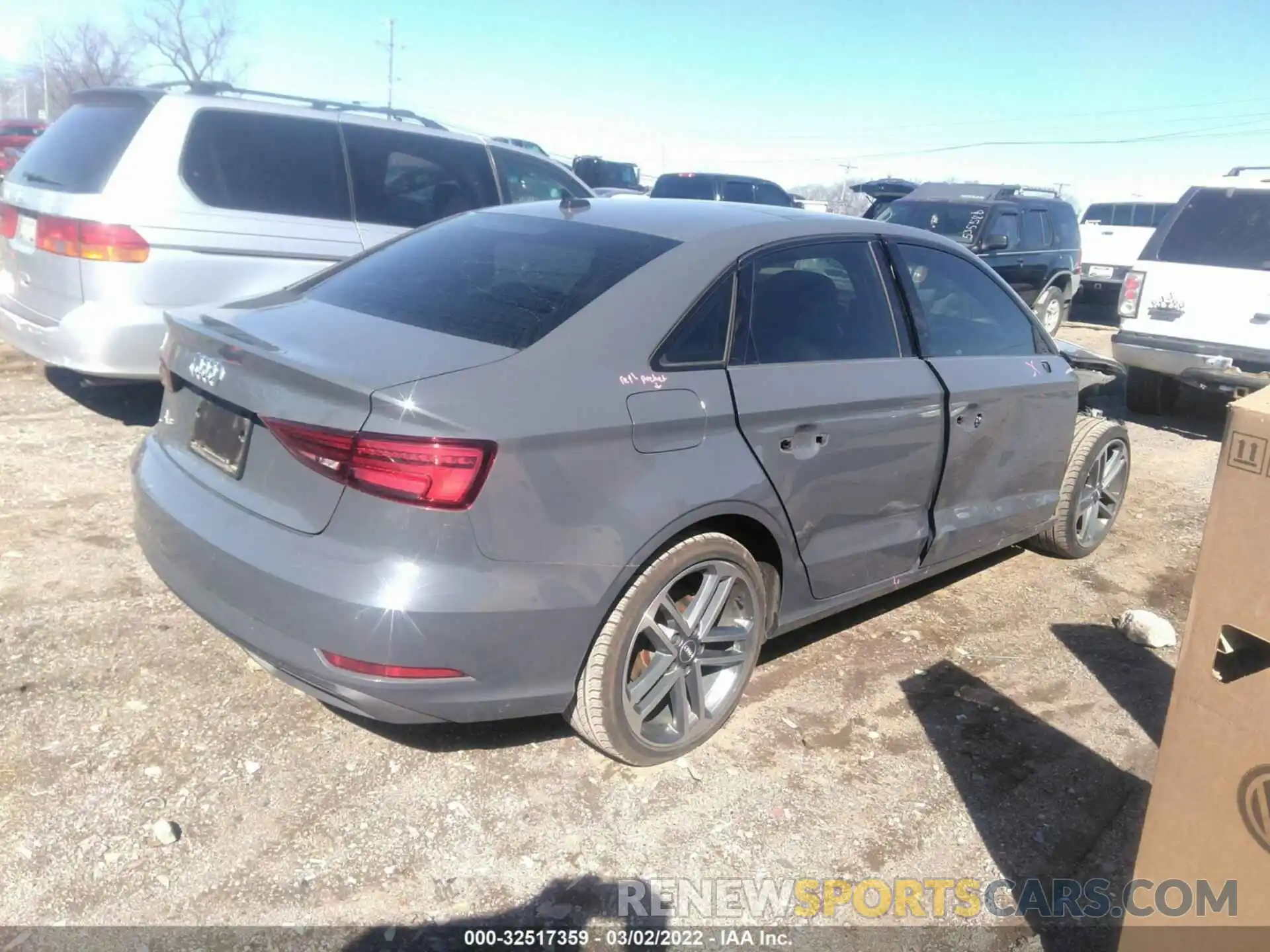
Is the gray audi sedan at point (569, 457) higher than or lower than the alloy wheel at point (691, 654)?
higher

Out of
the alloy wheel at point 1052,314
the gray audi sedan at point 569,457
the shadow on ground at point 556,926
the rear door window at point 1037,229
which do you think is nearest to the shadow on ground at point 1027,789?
the gray audi sedan at point 569,457

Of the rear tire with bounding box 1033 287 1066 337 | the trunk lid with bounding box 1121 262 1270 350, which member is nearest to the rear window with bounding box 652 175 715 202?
the rear tire with bounding box 1033 287 1066 337

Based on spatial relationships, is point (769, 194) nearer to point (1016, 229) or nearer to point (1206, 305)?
point (1016, 229)

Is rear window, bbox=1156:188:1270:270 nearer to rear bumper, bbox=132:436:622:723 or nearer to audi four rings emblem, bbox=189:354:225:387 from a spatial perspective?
rear bumper, bbox=132:436:622:723

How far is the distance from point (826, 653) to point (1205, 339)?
528 centimetres

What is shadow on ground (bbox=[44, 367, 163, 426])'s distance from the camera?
577 centimetres

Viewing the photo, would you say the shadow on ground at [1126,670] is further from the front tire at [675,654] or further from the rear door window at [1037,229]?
the rear door window at [1037,229]

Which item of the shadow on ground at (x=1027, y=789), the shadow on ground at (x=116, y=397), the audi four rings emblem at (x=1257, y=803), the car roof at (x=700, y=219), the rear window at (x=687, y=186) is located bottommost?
the shadow on ground at (x=1027, y=789)

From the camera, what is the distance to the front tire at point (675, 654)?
8.93 ft

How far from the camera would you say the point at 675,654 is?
2.92m

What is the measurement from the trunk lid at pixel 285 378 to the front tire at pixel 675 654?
79 cm

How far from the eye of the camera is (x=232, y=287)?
529cm

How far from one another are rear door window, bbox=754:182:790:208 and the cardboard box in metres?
15.6

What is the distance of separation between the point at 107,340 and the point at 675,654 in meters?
3.56
